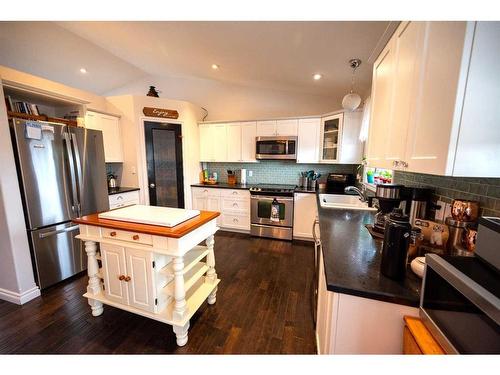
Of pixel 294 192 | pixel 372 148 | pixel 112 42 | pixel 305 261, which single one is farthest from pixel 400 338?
pixel 112 42

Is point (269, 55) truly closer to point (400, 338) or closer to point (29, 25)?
point (400, 338)

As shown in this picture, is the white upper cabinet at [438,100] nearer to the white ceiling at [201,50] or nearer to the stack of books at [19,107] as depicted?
the white ceiling at [201,50]

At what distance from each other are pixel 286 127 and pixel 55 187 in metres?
3.22

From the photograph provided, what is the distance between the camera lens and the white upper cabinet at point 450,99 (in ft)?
2.06

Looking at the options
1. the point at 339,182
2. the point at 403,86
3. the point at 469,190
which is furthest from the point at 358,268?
the point at 339,182

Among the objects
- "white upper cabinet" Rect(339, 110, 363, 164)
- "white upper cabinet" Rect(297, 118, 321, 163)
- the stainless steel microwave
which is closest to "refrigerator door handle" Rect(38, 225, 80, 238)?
the stainless steel microwave

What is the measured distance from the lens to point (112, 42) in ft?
8.93

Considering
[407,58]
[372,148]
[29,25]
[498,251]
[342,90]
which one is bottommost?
[498,251]

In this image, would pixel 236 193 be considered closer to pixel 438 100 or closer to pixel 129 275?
pixel 129 275

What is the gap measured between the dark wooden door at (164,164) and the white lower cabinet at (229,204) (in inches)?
16.2

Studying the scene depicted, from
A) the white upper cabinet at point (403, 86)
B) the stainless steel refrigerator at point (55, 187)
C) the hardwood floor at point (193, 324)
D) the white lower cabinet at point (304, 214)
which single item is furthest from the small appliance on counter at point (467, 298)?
the stainless steel refrigerator at point (55, 187)

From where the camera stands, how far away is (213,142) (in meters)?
3.89

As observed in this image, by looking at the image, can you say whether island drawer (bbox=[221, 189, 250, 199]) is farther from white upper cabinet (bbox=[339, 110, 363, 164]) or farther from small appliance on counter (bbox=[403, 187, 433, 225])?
small appliance on counter (bbox=[403, 187, 433, 225])
